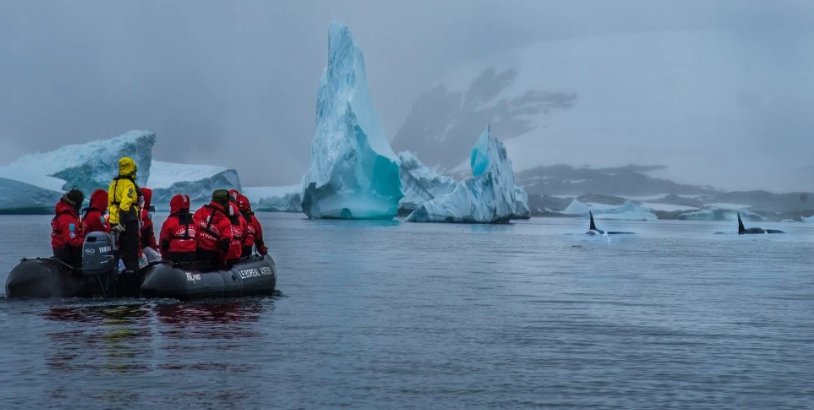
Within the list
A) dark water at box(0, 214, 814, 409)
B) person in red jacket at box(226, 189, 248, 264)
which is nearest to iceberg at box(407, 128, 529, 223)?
dark water at box(0, 214, 814, 409)

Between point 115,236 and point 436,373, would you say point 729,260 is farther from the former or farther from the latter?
point 436,373

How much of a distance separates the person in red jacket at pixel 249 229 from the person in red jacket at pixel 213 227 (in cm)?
111

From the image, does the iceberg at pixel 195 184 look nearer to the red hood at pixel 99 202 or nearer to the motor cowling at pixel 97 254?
the red hood at pixel 99 202

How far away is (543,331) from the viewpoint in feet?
48.8

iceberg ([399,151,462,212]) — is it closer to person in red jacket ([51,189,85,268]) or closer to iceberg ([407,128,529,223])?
iceberg ([407,128,529,223])

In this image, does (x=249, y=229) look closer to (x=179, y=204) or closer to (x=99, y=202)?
(x=179, y=204)

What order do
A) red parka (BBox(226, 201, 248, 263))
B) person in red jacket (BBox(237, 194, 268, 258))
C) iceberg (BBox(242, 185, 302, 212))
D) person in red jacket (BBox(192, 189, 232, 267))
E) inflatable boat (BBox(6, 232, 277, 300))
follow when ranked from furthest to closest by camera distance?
iceberg (BBox(242, 185, 302, 212)) → person in red jacket (BBox(237, 194, 268, 258)) → red parka (BBox(226, 201, 248, 263)) → person in red jacket (BBox(192, 189, 232, 267)) → inflatable boat (BBox(6, 232, 277, 300))

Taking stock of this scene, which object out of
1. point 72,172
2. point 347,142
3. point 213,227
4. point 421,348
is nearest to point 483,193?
point 347,142

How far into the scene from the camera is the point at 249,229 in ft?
61.9

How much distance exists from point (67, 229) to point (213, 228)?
2.24m

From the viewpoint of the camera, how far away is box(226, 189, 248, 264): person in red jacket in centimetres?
1784

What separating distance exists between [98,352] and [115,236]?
5.43 meters

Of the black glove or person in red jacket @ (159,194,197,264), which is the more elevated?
the black glove

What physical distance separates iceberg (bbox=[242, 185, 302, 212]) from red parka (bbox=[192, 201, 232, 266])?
324ft
